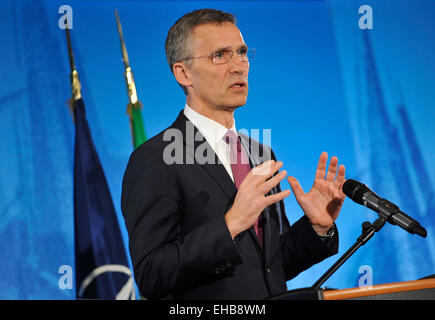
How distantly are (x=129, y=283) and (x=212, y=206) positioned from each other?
5.98 ft

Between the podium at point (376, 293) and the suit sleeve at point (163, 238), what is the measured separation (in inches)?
10.5

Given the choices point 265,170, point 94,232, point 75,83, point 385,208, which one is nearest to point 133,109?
point 75,83

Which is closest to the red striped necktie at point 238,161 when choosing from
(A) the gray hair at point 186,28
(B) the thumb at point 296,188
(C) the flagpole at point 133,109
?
(B) the thumb at point 296,188

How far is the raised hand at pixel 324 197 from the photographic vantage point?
1.74 m

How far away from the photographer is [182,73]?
1883 millimetres

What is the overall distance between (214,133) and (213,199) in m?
0.29

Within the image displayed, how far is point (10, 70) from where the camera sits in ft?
10.8

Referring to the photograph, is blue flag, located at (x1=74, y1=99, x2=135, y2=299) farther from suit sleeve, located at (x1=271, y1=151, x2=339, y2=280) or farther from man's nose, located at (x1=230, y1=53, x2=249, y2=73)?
man's nose, located at (x1=230, y1=53, x2=249, y2=73)

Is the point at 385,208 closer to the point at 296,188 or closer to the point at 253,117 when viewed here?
the point at 296,188

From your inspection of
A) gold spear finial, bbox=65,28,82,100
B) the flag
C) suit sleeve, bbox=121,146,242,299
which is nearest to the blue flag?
gold spear finial, bbox=65,28,82,100

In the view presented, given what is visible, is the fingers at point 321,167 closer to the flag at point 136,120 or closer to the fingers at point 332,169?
the fingers at point 332,169

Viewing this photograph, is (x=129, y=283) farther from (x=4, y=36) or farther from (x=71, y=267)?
(x=4, y=36)

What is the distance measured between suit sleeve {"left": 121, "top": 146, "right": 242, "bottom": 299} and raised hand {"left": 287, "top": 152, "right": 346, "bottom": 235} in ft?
1.47
